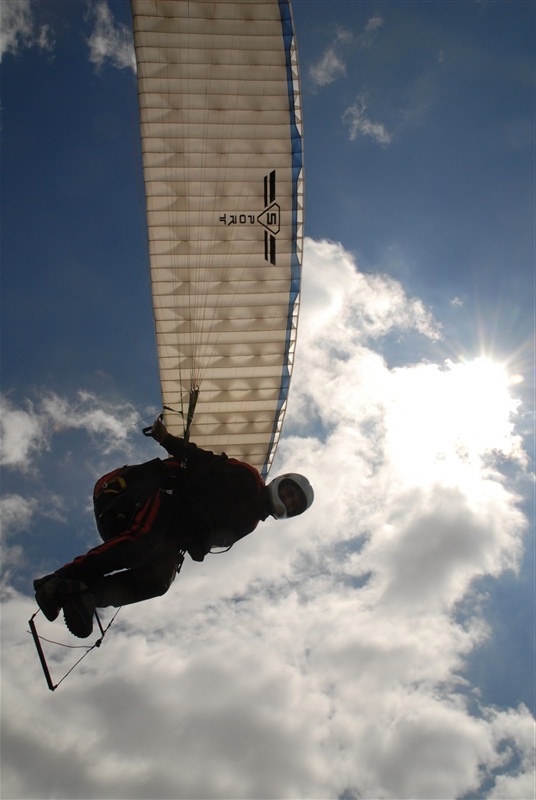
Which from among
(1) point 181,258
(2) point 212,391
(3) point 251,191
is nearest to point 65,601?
(2) point 212,391

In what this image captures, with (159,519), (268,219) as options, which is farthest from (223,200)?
(159,519)

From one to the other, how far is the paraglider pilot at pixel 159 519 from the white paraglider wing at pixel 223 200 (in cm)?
290

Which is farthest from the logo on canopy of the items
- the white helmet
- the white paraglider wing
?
the white helmet

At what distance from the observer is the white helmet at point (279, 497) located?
27.1ft

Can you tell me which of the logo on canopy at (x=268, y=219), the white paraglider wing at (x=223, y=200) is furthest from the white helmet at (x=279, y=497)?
the logo on canopy at (x=268, y=219)

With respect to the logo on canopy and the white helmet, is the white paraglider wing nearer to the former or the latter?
the logo on canopy

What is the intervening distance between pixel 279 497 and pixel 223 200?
5.59 metres

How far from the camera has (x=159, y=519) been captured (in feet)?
23.7

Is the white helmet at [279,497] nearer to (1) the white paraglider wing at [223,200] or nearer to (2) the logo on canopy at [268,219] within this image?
(1) the white paraglider wing at [223,200]

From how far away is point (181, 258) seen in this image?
36.1 ft

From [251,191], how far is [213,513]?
5.99 metres

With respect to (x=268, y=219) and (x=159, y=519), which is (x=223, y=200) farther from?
(x=159, y=519)

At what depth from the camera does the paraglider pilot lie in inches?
260

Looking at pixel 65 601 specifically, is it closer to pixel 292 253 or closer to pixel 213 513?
pixel 213 513
